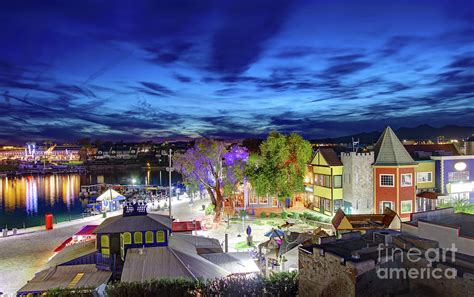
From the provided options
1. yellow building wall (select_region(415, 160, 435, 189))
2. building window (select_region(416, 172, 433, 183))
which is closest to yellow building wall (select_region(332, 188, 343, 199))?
yellow building wall (select_region(415, 160, 435, 189))

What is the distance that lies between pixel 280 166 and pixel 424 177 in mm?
14319

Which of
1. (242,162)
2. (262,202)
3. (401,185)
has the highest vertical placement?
(242,162)

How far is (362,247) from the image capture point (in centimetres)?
1327

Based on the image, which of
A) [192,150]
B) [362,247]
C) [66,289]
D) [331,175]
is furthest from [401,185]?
[66,289]

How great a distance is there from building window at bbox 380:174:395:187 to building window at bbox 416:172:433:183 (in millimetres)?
4213

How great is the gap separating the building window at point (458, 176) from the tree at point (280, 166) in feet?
46.6

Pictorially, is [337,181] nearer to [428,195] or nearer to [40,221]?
[428,195]

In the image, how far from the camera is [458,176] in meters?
37.2

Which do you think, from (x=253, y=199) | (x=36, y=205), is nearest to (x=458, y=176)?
(x=253, y=199)

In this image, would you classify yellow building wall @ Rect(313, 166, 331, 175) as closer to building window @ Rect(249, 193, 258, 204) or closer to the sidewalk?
building window @ Rect(249, 193, 258, 204)

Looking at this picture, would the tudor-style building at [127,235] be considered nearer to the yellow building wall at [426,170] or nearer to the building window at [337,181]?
the building window at [337,181]

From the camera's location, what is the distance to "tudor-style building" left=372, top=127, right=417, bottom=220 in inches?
1330

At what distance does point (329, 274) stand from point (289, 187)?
87.0ft

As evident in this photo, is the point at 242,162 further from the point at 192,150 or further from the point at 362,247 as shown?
the point at 362,247
